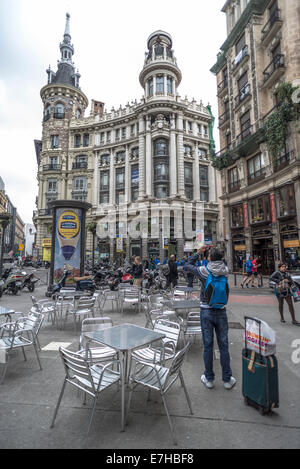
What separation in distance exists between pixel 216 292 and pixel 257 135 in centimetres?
2080

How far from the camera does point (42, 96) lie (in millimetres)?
45062

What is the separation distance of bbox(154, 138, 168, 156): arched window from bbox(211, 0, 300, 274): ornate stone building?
10703 mm

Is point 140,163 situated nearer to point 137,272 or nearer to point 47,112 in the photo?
point 47,112

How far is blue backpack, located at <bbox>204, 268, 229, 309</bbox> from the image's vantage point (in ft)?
11.7

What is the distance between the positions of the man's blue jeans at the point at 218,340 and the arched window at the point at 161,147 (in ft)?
115

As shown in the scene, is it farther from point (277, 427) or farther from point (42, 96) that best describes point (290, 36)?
point (42, 96)

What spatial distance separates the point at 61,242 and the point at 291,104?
57.8 ft

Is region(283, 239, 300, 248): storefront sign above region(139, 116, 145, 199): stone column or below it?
below

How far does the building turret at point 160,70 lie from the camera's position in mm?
36156

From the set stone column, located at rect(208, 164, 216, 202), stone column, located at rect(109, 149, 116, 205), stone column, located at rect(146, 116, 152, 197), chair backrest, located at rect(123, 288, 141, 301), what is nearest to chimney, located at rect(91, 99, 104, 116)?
stone column, located at rect(109, 149, 116, 205)

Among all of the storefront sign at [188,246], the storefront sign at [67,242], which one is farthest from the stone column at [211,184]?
the storefront sign at [67,242]

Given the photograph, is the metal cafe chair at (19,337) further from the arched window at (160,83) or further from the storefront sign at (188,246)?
the arched window at (160,83)

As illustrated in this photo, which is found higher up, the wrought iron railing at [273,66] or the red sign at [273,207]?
the wrought iron railing at [273,66]

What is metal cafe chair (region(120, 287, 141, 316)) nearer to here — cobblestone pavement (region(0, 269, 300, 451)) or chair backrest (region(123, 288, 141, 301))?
chair backrest (region(123, 288, 141, 301))
